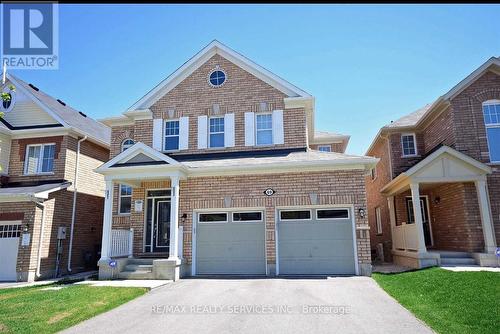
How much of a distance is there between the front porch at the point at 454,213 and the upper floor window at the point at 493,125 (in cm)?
143

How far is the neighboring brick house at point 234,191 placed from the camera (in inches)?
477

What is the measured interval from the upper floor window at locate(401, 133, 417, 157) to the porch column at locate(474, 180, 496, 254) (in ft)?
14.6

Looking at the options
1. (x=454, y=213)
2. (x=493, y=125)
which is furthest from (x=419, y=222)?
(x=493, y=125)

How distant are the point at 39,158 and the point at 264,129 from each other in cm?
1060

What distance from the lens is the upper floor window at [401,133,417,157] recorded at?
17.4 metres

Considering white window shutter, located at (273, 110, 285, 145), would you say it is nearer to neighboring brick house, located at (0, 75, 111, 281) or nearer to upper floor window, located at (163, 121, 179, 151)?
upper floor window, located at (163, 121, 179, 151)

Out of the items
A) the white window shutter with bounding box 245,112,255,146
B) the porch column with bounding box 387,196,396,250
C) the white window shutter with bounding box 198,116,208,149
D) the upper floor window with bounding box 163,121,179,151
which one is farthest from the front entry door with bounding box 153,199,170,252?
the porch column with bounding box 387,196,396,250

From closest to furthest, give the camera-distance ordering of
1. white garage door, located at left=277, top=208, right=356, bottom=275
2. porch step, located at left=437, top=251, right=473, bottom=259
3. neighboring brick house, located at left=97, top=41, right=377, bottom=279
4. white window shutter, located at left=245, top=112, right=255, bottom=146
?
white garage door, located at left=277, top=208, right=356, bottom=275 < neighboring brick house, located at left=97, top=41, right=377, bottom=279 < porch step, located at left=437, top=251, right=473, bottom=259 < white window shutter, located at left=245, top=112, right=255, bottom=146

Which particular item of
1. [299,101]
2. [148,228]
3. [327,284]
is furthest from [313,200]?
[148,228]

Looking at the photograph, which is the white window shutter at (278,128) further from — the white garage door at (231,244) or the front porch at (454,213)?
the front porch at (454,213)

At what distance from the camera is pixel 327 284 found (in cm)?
1008

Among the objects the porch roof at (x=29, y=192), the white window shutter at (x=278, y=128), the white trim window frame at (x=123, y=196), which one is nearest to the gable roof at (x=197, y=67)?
the white window shutter at (x=278, y=128)

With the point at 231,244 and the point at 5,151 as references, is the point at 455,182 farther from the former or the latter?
the point at 5,151

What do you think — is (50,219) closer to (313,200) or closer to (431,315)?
(313,200)
